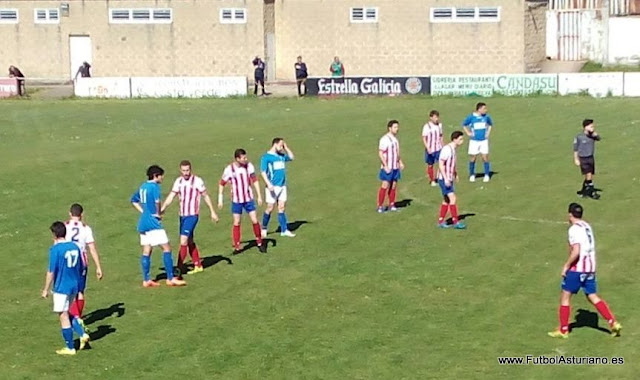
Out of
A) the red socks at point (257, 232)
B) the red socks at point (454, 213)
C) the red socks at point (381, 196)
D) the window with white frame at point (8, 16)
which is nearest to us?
the red socks at point (257, 232)

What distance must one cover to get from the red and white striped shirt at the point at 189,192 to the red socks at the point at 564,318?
23.2 ft

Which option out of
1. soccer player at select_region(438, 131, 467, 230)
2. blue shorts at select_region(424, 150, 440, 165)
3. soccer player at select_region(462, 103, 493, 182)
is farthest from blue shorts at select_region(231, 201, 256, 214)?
soccer player at select_region(462, 103, 493, 182)

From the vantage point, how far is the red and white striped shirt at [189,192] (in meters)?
21.1

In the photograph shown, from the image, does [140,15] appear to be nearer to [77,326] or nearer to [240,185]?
[240,185]

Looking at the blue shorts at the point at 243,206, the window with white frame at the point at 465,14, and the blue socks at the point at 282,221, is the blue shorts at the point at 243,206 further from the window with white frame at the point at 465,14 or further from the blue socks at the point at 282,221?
the window with white frame at the point at 465,14

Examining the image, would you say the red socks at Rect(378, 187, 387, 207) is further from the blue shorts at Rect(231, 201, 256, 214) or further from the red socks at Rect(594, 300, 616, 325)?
the red socks at Rect(594, 300, 616, 325)

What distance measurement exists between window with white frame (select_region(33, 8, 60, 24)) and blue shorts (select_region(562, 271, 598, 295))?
4926cm

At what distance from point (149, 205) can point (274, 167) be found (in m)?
4.40

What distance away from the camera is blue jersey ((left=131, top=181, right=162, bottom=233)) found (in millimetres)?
20016

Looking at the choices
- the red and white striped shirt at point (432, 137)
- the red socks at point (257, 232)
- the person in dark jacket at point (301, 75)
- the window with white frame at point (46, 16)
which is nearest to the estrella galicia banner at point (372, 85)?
the person in dark jacket at point (301, 75)

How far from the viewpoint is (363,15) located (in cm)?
5962

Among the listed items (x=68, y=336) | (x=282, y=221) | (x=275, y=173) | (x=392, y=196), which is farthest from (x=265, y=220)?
(x=68, y=336)

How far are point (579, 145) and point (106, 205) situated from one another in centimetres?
1130

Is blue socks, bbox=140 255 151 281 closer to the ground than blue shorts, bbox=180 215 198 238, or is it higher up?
closer to the ground
